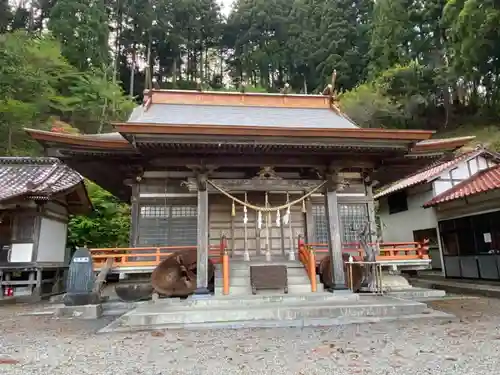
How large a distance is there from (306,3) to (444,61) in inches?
600

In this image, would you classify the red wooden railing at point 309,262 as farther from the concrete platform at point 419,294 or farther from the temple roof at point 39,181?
the temple roof at point 39,181

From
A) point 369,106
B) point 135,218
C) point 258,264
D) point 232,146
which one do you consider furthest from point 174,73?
point 258,264

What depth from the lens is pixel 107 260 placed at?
8.24 metres

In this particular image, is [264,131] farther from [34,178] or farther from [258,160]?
[34,178]

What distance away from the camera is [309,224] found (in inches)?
384

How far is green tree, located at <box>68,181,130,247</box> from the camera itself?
16.1 metres

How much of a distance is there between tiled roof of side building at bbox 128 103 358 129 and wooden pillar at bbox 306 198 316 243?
2184mm

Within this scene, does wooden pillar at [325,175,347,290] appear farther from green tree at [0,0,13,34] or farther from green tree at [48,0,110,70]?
green tree at [0,0,13,34]

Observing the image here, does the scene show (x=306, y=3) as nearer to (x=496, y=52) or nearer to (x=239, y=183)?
(x=496, y=52)

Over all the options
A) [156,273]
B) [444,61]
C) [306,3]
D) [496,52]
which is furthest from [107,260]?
[306,3]

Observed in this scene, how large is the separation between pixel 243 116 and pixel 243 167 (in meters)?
2.63

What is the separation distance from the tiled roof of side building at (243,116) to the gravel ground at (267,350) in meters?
5.62

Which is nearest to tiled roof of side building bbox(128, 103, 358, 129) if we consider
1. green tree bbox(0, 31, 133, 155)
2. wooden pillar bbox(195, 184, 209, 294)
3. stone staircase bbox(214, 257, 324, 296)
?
wooden pillar bbox(195, 184, 209, 294)

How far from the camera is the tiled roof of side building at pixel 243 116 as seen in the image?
995 centimetres
